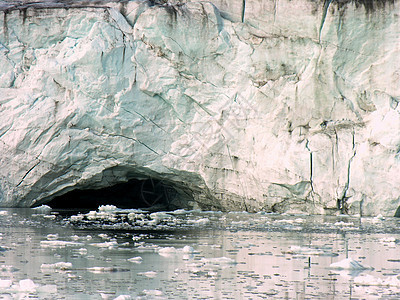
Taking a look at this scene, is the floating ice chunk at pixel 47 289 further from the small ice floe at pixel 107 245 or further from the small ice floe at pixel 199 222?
the small ice floe at pixel 199 222

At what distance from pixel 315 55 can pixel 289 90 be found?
78cm

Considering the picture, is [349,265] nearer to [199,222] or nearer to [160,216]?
[199,222]

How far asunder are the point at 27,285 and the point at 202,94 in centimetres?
783

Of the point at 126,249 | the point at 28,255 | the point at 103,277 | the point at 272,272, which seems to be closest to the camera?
the point at 103,277

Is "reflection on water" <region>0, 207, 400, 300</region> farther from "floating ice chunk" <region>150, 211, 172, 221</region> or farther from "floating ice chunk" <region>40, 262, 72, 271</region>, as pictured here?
"floating ice chunk" <region>150, 211, 172, 221</region>

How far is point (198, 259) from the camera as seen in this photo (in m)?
5.89

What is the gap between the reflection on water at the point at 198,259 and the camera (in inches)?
176

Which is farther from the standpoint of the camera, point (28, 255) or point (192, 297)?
point (28, 255)


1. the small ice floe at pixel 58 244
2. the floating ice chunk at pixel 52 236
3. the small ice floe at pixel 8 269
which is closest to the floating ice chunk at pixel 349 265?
the small ice floe at pixel 8 269

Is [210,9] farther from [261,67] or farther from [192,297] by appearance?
[192,297]

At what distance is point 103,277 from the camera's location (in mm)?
4898

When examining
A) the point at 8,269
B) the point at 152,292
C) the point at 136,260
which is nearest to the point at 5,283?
the point at 8,269

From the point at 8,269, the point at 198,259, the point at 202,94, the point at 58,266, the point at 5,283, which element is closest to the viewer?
the point at 5,283

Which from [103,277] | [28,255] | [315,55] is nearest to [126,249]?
[28,255]
